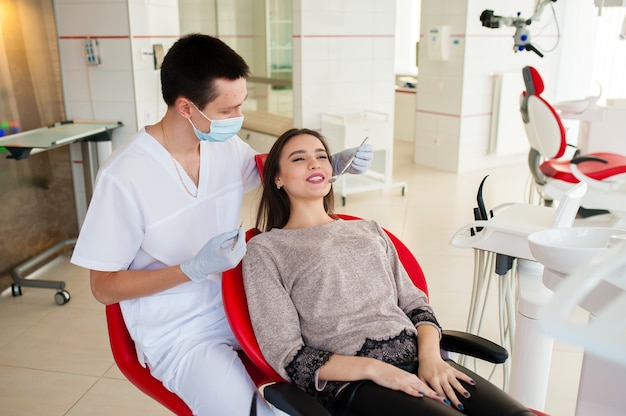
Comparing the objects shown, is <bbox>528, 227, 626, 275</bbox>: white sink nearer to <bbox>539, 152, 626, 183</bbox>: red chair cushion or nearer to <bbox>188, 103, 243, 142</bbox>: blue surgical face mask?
<bbox>188, 103, 243, 142</bbox>: blue surgical face mask

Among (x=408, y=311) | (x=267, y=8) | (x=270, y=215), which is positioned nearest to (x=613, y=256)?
(x=408, y=311)

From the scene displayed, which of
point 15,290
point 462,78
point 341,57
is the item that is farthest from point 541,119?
point 15,290

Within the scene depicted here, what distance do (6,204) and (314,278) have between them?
2.32 metres

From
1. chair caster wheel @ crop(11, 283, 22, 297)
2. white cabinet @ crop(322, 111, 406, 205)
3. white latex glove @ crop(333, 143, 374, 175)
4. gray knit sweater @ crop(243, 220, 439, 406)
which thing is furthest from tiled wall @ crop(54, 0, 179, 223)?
gray knit sweater @ crop(243, 220, 439, 406)

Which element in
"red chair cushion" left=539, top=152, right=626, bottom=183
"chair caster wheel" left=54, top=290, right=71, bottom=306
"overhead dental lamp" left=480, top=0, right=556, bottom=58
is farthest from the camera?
"overhead dental lamp" left=480, top=0, right=556, bottom=58

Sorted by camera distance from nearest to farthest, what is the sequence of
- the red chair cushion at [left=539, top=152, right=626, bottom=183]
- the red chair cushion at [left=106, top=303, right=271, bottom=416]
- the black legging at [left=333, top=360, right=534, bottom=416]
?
the black legging at [left=333, top=360, right=534, bottom=416], the red chair cushion at [left=106, top=303, right=271, bottom=416], the red chair cushion at [left=539, top=152, right=626, bottom=183]

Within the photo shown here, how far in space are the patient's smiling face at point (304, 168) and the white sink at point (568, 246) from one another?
0.66m

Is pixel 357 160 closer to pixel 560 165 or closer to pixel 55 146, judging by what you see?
pixel 55 146

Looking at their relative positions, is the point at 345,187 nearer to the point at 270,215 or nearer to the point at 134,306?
the point at 270,215

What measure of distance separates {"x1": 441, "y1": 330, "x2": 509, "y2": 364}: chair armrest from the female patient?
0.04 m

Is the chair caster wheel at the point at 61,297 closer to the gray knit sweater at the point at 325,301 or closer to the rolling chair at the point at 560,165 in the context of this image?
the gray knit sweater at the point at 325,301

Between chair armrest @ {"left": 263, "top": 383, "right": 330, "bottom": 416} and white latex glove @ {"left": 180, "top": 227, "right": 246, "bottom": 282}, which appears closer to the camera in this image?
chair armrest @ {"left": 263, "top": 383, "right": 330, "bottom": 416}

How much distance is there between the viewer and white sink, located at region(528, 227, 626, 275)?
112 centimetres

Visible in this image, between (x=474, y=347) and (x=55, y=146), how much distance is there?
2.36 metres
